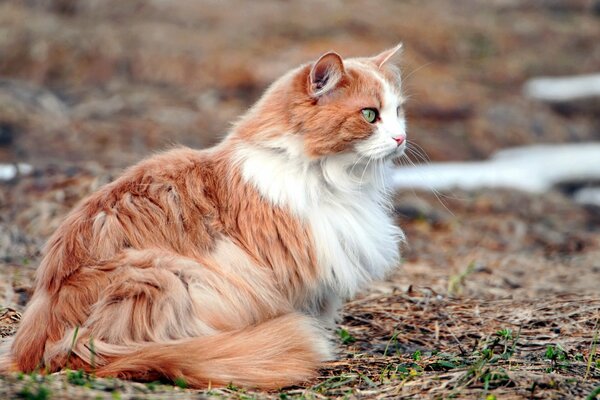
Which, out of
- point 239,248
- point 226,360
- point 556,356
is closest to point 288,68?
point 239,248

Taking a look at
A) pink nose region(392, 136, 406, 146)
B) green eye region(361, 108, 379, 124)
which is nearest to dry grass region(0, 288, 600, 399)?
pink nose region(392, 136, 406, 146)

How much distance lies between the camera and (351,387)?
11.8 feet

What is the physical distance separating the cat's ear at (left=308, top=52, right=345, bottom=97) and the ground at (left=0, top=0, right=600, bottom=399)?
4.31 feet

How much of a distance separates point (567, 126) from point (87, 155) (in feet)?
21.6

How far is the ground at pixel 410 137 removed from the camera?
3832 mm

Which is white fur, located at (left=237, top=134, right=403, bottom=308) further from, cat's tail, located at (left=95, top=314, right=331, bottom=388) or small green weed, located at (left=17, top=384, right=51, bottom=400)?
small green weed, located at (left=17, top=384, right=51, bottom=400)

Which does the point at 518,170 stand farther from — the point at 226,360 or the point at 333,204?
the point at 226,360

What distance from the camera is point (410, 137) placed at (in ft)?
31.9

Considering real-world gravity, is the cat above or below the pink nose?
below

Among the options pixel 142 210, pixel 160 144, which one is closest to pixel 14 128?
pixel 160 144

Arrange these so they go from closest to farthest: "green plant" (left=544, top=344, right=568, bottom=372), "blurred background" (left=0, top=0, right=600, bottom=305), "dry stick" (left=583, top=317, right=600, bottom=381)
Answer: "dry stick" (left=583, top=317, right=600, bottom=381) → "green plant" (left=544, top=344, right=568, bottom=372) → "blurred background" (left=0, top=0, right=600, bottom=305)

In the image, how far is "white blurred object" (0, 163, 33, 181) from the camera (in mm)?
6929

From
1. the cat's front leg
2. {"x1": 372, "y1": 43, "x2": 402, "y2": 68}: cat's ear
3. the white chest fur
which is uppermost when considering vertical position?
{"x1": 372, "y1": 43, "x2": 402, "y2": 68}: cat's ear

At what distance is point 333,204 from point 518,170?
236 inches
